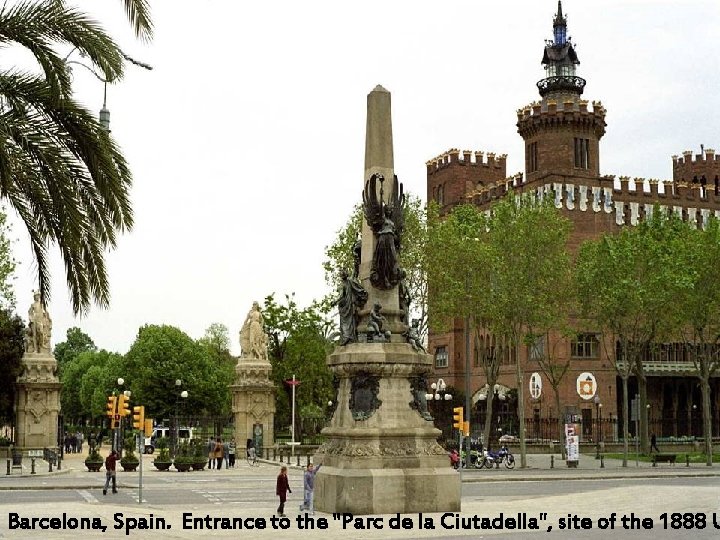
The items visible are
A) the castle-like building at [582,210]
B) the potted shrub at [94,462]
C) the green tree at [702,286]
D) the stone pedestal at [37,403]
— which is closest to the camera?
the potted shrub at [94,462]

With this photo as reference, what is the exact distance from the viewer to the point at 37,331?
52875mm

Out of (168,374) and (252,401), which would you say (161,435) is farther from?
(252,401)

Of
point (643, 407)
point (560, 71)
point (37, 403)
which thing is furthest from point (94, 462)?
point (560, 71)

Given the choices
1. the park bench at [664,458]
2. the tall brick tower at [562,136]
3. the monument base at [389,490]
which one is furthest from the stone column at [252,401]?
the monument base at [389,490]

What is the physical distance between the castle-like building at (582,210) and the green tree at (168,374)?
21.7 metres

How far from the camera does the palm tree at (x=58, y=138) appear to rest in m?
12.6

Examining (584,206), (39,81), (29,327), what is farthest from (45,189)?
(584,206)

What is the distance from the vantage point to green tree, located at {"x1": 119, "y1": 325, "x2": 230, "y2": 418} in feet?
263

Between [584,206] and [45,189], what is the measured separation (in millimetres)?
61171

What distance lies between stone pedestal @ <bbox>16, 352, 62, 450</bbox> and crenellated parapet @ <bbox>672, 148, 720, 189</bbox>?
189 feet

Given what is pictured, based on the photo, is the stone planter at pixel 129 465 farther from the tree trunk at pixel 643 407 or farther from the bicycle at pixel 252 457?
the tree trunk at pixel 643 407

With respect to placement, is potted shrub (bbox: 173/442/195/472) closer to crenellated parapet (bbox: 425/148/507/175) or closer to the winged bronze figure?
the winged bronze figure

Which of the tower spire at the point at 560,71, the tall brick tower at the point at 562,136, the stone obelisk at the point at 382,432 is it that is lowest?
the stone obelisk at the point at 382,432

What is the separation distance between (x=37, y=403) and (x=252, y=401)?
11122mm
